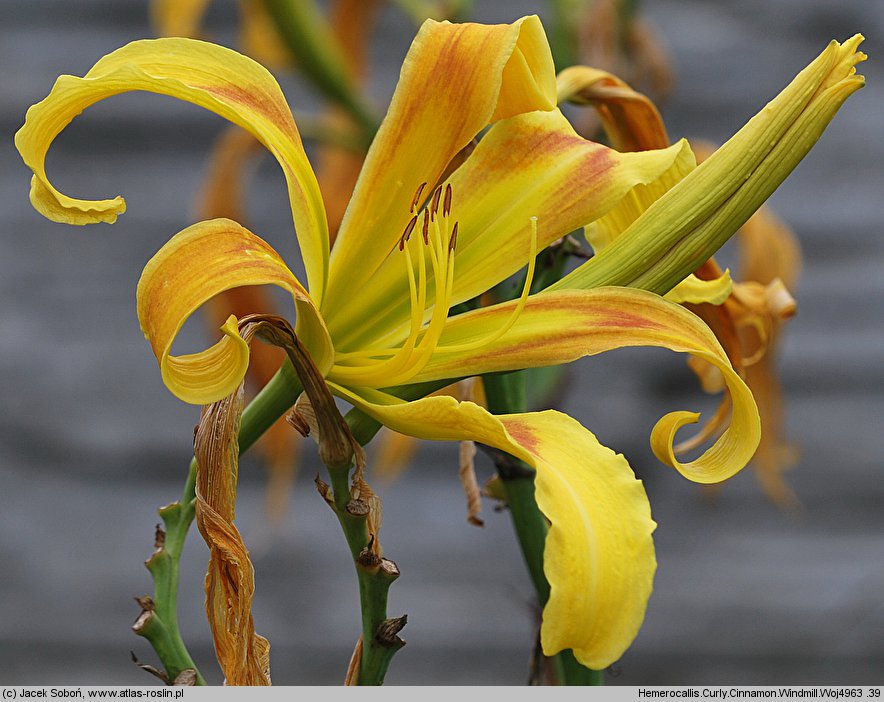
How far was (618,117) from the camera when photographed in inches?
16.1

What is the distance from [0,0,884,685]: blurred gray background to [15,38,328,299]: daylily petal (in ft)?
3.55

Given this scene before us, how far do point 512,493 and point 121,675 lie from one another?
118 cm

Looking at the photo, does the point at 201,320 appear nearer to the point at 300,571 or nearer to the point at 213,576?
the point at 300,571

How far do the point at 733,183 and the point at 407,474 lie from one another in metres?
1.12

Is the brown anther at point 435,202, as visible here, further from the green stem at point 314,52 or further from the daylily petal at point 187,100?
the green stem at point 314,52

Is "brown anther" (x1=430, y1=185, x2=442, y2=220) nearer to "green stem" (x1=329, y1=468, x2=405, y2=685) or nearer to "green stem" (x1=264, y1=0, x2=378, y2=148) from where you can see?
"green stem" (x1=329, y1=468, x2=405, y2=685)

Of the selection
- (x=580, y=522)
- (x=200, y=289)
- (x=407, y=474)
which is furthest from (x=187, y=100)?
(x=407, y=474)

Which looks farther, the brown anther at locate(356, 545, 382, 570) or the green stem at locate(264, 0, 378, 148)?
the green stem at locate(264, 0, 378, 148)

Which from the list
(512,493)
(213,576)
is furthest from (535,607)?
(213,576)

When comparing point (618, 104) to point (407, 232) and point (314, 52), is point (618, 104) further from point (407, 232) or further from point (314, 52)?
point (314, 52)

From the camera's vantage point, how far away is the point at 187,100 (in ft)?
1.03

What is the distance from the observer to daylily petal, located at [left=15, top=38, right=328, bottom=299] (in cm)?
31

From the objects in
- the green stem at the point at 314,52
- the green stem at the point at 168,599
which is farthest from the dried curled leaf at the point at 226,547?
the green stem at the point at 314,52

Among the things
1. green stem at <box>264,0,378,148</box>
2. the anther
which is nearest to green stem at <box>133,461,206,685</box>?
the anther
